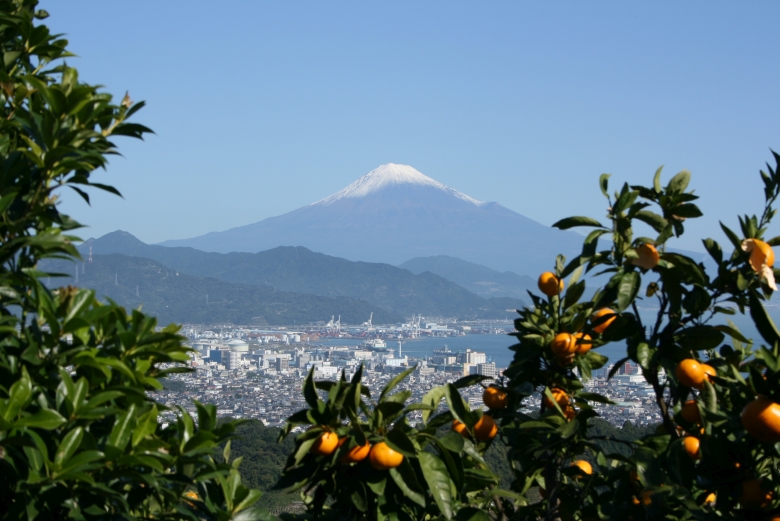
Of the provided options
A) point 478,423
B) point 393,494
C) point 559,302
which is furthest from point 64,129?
point 559,302

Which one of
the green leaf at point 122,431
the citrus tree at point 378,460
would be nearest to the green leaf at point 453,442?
the citrus tree at point 378,460

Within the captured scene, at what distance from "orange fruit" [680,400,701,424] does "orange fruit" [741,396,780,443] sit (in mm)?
498

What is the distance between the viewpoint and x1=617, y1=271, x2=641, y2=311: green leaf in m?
2.06

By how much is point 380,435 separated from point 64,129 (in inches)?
41.8

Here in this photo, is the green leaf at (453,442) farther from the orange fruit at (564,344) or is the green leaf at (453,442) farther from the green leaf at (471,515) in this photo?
the orange fruit at (564,344)

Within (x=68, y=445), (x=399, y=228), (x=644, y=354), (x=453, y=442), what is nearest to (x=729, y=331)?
(x=644, y=354)

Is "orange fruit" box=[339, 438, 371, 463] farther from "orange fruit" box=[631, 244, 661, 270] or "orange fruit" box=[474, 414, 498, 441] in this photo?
"orange fruit" box=[631, 244, 661, 270]

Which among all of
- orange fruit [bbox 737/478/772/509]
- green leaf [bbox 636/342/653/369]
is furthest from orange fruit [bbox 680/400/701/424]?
orange fruit [bbox 737/478/772/509]

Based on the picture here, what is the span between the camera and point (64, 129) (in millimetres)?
1732

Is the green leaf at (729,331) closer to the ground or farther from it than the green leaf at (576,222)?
closer to the ground

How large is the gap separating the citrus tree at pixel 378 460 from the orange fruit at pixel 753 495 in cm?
55

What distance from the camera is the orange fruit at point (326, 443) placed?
1885 mm

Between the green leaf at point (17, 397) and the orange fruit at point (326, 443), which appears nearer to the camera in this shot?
the green leaf at point (17, 397)

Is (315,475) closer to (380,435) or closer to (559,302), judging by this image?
(380,435)
